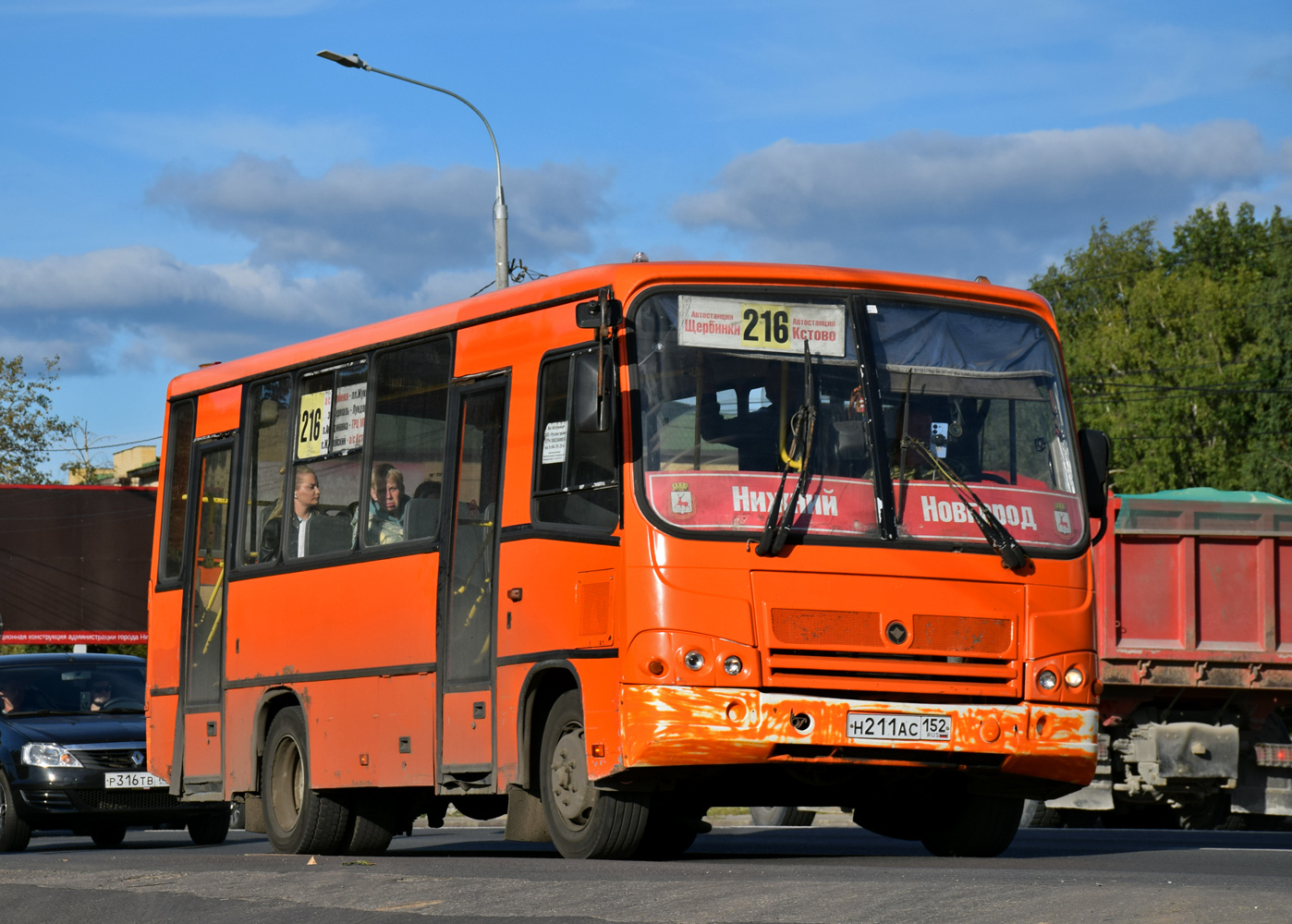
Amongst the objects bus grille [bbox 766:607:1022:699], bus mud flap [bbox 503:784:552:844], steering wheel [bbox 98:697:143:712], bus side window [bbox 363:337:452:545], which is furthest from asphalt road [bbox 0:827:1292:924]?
steering wheel [bbox 98:697:143:712]

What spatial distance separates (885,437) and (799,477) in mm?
549

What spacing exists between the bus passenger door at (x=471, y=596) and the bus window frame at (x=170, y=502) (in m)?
4.22

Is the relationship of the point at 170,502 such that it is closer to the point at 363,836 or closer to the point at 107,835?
the point at 363,836

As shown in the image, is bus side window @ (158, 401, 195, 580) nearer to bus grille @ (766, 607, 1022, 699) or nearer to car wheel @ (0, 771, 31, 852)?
car wheel @ (0, 771, 31, 852)

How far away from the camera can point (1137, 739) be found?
18.0 m

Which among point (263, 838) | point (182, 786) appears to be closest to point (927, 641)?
point (182, 786)

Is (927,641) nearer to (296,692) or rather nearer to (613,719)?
(613,719)

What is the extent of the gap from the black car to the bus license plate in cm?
800

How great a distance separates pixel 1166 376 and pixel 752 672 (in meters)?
60.4

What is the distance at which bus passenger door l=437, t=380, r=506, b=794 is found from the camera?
11.2m

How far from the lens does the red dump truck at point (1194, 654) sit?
58.6 feet

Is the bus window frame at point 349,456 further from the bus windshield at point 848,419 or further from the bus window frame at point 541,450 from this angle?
the bus windshield at point 848,419

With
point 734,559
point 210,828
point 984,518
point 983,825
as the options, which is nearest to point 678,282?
point 734,559

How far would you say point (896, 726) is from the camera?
392 inches
